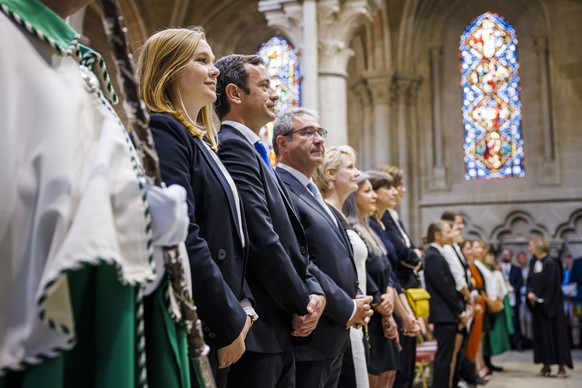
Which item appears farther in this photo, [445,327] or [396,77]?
[396,77]

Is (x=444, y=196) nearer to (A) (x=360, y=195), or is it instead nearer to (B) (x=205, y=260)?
(A) (x=360, y=195)

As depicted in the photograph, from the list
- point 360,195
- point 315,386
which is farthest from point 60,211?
point 360,195

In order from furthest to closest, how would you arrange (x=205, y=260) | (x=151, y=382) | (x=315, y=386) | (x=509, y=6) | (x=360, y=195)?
1. (x=509, y=6)
2. (x=360, y=195)
3. (x=315, y=386)
4. (x=205, y=260)
5. (x=151, y=382)

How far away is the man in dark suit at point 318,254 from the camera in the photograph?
3.21m

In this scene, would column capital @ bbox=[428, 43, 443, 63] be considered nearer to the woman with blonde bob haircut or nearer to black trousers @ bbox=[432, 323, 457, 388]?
black trousers @ bbox=[432, 323, 457, 388]

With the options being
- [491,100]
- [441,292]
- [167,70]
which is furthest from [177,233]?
[491,100]

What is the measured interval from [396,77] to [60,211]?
14.7m

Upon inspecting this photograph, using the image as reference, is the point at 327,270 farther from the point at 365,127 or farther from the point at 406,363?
the point at 365,127

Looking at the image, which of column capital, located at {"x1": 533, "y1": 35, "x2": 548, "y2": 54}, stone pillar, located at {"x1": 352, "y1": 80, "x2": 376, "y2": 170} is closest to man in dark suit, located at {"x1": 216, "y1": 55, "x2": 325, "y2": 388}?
stone pillar, located at {"x1": 352, "y1": 80, "x2": 376, "y2": 170}

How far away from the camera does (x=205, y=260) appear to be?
6.89 ft

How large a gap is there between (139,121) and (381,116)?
14.0m

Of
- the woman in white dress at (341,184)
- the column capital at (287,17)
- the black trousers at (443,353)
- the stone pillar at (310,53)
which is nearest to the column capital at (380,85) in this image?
the column capital at (287,17)

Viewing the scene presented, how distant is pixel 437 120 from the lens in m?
15.7

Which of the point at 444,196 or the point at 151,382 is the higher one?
the point at 444,196
